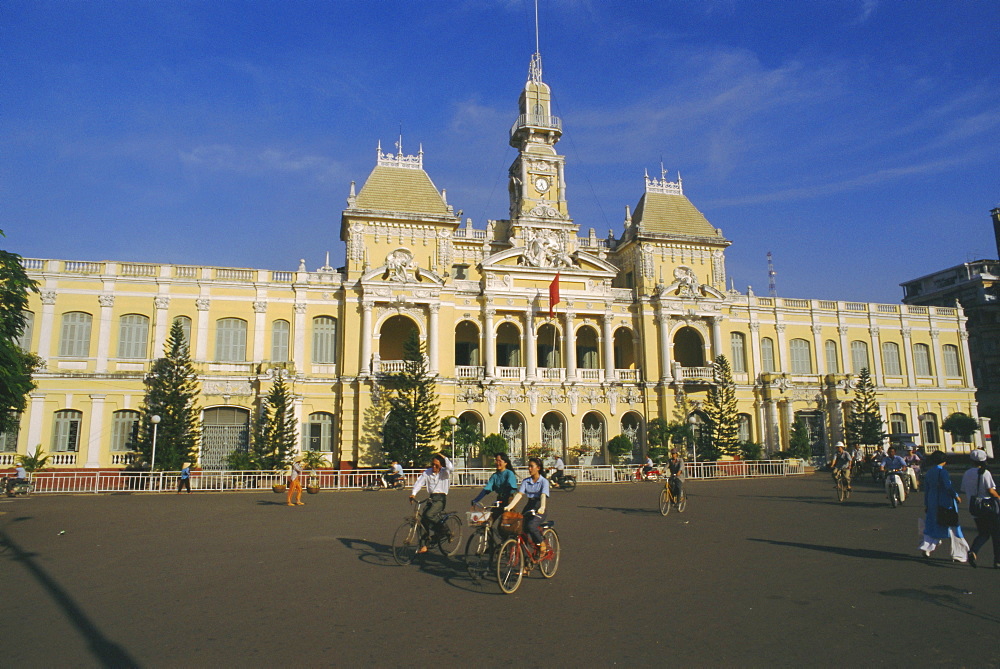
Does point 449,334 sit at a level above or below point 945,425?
above

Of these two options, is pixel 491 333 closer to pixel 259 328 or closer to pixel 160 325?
pixel 259 328

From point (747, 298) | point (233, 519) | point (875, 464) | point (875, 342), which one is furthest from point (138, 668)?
point (875, 342)

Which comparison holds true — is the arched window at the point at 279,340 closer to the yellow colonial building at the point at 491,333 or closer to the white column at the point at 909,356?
the yellow colonial building at the point at 491,333

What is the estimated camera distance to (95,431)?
1288 inches

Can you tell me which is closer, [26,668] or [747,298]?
[26,668]

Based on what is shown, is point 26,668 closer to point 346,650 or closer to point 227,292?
point 346,650

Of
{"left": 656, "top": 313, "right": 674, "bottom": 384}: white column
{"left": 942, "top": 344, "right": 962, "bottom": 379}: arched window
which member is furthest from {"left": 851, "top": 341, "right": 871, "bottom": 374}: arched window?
{"left": 656, "top": 313, "right": 674, "bottom": 384}: white column

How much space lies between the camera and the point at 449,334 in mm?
36375

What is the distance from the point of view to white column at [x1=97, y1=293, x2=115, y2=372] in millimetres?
33484

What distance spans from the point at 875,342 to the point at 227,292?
3939 centimetres

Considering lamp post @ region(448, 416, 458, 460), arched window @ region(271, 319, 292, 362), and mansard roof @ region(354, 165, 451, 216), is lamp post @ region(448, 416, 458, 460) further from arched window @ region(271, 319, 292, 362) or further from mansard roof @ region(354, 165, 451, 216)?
mansard roof @ region(354, 165, 451, 216)

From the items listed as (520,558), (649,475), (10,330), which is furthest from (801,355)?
(10,330)

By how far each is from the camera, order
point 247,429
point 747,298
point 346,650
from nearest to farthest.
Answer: point 346,650 < point 247,429 < point 747,298

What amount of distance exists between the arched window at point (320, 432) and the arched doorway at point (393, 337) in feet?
15.6
